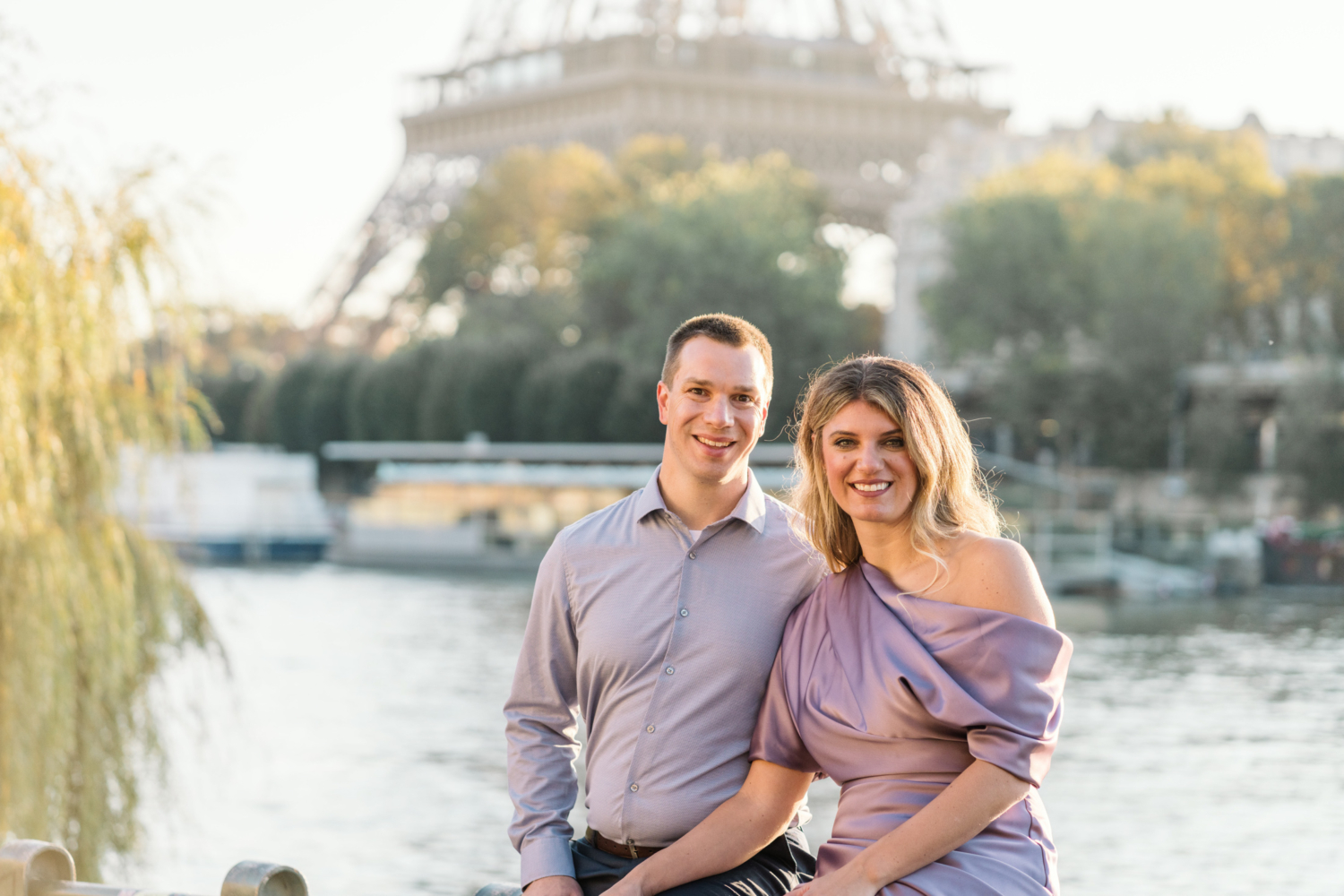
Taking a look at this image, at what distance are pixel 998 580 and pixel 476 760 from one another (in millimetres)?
14947

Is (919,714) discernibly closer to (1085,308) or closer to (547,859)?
(547,859)

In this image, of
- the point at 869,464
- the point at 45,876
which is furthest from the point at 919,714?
the point at 45,876

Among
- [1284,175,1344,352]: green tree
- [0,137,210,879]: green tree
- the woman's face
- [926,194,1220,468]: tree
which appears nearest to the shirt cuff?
the woman's face

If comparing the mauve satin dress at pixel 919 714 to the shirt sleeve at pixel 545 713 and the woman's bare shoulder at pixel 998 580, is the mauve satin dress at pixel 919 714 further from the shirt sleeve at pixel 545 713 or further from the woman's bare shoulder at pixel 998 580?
the shirt sleeve at pixel 545 713

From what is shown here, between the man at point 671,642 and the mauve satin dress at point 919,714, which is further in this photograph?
the man at point 671,642

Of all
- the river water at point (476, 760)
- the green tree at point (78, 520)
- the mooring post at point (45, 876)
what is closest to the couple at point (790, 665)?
the mooring post at point (45, 876)

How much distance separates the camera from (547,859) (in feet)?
10.8

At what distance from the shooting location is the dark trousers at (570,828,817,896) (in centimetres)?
323

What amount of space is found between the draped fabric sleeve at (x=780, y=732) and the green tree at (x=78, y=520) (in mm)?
3478

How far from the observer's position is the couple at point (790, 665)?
9.78ft

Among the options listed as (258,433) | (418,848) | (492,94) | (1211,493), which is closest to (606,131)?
(492,94)

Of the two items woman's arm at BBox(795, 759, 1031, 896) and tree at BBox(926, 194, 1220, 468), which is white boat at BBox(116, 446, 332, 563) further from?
woman's arm at BBox(795, 759, 1031, 896)

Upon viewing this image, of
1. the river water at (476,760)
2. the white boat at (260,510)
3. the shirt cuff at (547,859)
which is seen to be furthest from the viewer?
the white boat at (260,510)

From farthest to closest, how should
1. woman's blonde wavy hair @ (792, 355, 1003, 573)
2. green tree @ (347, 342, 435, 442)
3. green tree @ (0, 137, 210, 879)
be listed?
green tree @ (347, 342, 435, 442) → green tree @ (0, 137, 210, 879) → woman's blonde wavy hair @ (792, 355, 1003, 573)
